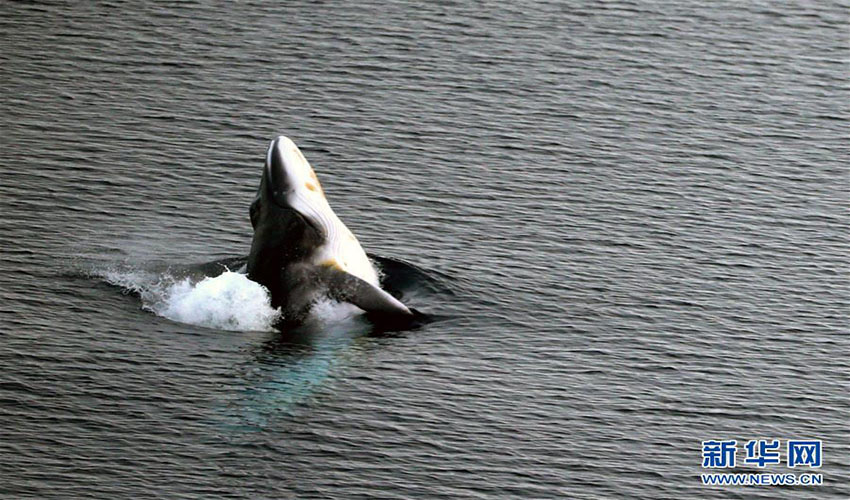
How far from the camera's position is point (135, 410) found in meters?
47.8

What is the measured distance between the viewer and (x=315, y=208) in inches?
2087

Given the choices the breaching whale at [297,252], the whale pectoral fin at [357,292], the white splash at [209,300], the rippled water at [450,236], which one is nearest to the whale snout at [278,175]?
the breaching whale at [297,252]

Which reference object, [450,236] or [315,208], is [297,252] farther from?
[450,236]

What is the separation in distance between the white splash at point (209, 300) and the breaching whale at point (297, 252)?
0.48 metres

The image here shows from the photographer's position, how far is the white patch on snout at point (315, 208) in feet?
173

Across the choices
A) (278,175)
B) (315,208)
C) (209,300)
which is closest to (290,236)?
(315,208)

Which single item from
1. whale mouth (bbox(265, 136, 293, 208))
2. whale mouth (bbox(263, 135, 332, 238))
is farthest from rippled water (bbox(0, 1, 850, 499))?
whale mouth (bbox(265, 136, 293, 208))

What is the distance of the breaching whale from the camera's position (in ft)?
172

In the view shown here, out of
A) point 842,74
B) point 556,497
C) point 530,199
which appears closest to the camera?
point 556,497

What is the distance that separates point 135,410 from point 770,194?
29.8 metres

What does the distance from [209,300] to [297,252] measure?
3.55m

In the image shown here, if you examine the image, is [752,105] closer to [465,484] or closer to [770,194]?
[770,194]

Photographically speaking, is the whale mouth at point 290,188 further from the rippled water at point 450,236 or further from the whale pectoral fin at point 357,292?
the rippled water at point 450,236

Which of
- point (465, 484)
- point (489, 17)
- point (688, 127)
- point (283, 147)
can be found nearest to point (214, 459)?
point (465, 484)
